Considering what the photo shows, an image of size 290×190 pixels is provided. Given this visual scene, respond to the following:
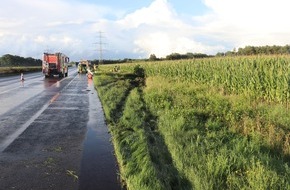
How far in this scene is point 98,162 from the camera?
26.8 feet

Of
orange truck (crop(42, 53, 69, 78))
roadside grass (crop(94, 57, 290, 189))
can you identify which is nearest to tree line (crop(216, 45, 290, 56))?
roadside grass (crop(94, 57, 290, 189))

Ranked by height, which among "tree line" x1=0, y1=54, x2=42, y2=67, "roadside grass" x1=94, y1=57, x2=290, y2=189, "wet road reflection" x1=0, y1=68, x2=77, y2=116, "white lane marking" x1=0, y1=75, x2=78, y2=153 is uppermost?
"tree line" x1=0, y1=54, x2=42, y2=67

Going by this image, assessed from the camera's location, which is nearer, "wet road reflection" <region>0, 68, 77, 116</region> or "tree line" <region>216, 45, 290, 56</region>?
"wet road reflection" <region>0, 68, 77, 116</region>

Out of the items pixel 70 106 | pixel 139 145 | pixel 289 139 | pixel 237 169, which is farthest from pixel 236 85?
pixel 237 169

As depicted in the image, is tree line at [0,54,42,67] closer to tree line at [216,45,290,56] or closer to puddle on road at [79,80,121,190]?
tree line at [216,45,290,56]

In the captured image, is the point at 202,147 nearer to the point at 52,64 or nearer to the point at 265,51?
the point at 265,51

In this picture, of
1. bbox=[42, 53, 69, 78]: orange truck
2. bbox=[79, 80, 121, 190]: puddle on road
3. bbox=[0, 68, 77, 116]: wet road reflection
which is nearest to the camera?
bbox=[79, 80, 121, 190]: puddle on road

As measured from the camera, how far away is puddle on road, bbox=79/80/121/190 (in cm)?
675

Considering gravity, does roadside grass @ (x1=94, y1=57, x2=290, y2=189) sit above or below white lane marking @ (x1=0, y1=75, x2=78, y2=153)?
above

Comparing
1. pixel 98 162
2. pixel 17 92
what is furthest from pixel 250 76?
pixel 17 92

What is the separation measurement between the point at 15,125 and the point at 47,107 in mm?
4933

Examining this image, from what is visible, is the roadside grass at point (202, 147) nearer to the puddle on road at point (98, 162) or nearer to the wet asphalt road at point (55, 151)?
the puddle on road at point (98, 162)

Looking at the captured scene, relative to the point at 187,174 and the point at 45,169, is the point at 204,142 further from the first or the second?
the point at 45,169

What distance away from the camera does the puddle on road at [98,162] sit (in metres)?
6.75
